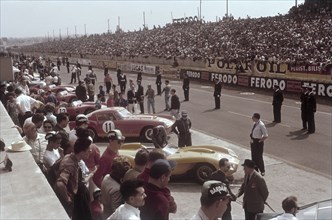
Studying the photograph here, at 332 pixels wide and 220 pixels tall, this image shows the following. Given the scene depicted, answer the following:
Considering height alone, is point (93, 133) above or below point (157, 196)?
below

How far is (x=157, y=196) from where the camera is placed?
13.6 ft

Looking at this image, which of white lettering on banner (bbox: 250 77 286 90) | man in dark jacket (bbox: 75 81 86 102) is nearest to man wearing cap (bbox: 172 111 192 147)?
man in dark jacket (bbox: 75 81 86 102)

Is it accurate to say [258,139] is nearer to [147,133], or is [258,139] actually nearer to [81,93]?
[147,133]

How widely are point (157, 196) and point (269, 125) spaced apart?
13231mm

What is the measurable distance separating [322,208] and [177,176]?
15.2 ft

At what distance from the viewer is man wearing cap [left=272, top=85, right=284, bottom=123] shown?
16.8 m

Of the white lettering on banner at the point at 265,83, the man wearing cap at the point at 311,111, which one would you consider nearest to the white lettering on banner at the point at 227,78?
the white lettering on banner at the point at 265,83

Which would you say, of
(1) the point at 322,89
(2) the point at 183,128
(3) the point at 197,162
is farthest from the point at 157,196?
(1) the point at 322,89

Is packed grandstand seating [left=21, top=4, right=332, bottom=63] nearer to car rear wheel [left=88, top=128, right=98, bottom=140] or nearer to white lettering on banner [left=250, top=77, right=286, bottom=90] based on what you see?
white lettering on banner [left=250, top=77, right=286, bottom=90]

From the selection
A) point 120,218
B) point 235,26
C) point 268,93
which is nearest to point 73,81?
point 268,93

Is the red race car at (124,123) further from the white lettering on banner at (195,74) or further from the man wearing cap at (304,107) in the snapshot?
the white lettering on banner at (195,74)

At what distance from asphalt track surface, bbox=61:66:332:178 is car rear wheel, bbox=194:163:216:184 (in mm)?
2931

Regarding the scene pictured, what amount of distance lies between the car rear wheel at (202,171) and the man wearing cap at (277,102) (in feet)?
26.5

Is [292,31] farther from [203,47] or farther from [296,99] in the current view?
[296,99]
